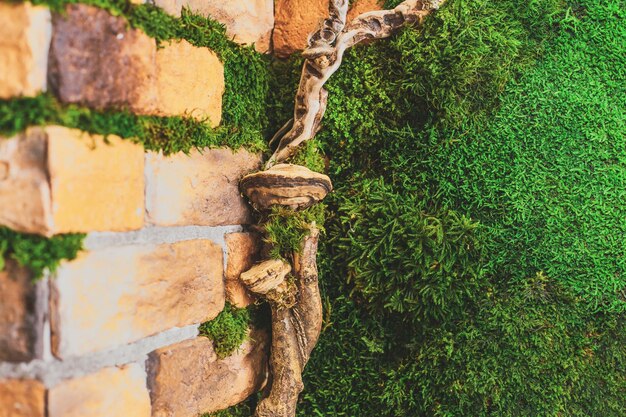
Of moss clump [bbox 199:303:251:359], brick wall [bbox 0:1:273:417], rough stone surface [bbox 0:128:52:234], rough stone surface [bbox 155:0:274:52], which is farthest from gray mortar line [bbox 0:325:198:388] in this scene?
rough stone surface [bbox 155:0:274:52]

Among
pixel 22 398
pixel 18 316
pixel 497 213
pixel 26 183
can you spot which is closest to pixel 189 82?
pixel 26 183

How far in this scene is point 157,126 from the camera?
1.09 m

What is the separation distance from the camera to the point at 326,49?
1359 millimetres

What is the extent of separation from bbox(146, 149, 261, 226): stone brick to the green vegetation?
0.32 meters

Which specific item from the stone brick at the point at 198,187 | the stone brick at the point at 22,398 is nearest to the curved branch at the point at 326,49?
the stone brick at the point at 198,187

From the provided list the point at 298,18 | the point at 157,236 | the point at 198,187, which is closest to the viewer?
the point at 157,236

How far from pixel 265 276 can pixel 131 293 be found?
1.13 feet

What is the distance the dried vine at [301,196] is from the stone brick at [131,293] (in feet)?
0.39

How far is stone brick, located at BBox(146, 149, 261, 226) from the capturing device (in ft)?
3.62

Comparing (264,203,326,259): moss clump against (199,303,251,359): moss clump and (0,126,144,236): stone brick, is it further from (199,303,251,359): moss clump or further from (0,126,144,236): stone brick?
(0,126,144,236): stone brick

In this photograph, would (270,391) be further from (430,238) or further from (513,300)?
(513,300)

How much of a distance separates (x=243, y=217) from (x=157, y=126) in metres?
0.38

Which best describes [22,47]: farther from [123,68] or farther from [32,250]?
[32,250]

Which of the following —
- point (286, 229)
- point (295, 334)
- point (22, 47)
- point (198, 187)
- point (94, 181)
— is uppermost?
point (22, 47)
